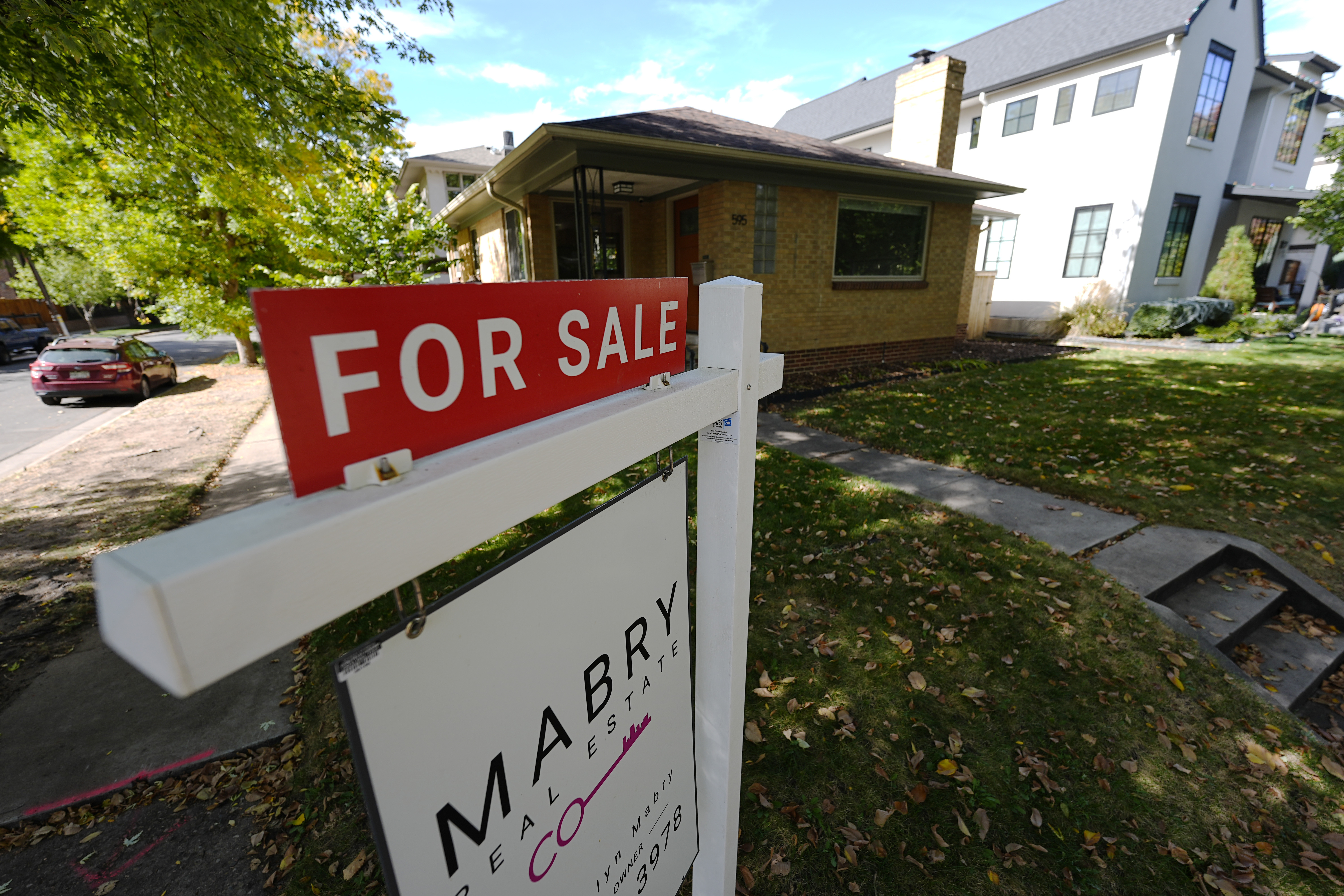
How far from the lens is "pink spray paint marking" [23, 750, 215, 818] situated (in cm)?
265

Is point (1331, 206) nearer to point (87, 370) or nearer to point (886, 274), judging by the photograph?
point (886, 274)

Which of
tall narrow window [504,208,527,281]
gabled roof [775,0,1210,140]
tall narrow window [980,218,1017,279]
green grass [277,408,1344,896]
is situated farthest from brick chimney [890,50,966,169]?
green grass [277,408,1344,896]

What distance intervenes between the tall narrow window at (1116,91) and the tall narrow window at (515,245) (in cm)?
1771

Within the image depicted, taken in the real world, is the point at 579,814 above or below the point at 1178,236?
below

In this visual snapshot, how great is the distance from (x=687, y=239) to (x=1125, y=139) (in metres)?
14.7

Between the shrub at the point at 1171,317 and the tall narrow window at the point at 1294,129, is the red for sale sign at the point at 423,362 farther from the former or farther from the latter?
the tall narrow window at the point at 1294,129

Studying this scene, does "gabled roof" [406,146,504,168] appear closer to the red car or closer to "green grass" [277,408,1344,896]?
the red car

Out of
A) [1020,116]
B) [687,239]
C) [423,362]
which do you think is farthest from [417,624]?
[1020,116]

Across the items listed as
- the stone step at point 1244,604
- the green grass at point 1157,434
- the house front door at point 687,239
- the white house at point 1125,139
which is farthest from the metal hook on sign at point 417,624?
the white house at point 1125,139

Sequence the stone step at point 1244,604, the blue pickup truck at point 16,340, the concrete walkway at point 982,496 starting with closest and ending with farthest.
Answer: the stone step at point 1244,604 → the concrete walkway at point 982,496 → the blue pickup truck at point 16,340

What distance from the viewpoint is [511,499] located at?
89 cm

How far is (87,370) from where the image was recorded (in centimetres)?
1164

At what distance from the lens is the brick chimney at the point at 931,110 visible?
1486 centimetres

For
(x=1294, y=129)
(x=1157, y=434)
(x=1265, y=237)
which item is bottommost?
(x=1157, y=434)
